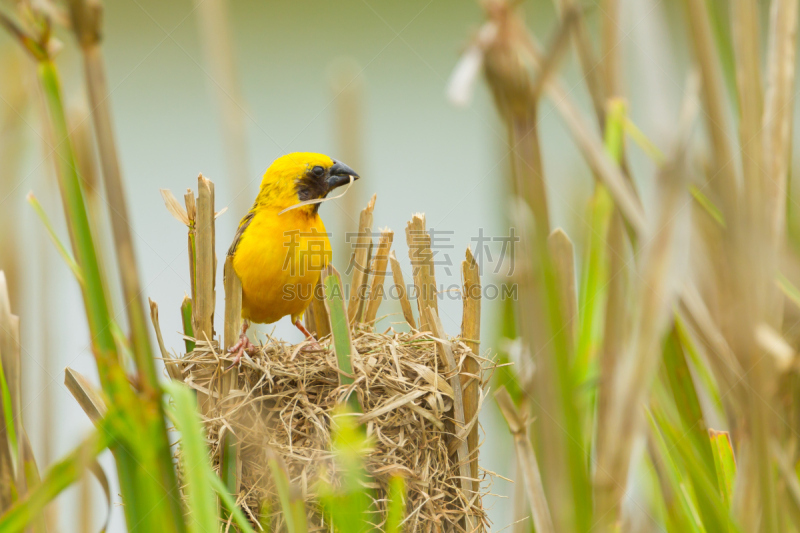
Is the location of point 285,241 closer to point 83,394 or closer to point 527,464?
point 83,394

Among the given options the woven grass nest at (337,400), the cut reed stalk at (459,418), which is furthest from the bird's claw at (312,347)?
the cut reed stalk at (459,418)

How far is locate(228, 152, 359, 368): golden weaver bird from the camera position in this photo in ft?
5.35

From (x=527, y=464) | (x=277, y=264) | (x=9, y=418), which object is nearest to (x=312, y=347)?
(x=277, y=264)

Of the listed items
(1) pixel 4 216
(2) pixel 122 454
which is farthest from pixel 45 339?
(2) pixel 122 454

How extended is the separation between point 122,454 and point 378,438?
0.57m

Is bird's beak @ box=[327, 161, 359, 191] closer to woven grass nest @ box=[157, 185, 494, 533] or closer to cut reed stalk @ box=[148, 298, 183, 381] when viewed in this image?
woven grass nest @ box=[157, 185, 494, 533]

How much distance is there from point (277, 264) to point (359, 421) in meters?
0.73

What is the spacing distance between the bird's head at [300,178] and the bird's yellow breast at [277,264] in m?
0.09

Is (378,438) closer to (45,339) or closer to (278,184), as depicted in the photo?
(45,339)

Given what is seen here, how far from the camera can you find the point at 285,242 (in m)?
1.68

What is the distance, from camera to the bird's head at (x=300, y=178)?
1846mm

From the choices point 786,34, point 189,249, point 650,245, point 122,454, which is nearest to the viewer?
point 650,245

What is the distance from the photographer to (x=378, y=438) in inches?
40.9

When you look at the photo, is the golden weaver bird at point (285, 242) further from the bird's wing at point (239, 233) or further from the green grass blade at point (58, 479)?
the green grass blade at point (58, 479)
